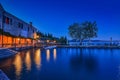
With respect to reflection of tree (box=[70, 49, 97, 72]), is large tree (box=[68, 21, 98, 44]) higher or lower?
higher

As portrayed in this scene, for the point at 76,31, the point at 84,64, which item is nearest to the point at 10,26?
the point at 84,64

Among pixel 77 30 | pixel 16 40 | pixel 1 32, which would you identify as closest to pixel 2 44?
pixel 1 32

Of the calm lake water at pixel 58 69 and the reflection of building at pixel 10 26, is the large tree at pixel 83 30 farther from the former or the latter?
the calm lake water at pixel 58 69

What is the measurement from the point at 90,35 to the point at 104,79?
5308cm

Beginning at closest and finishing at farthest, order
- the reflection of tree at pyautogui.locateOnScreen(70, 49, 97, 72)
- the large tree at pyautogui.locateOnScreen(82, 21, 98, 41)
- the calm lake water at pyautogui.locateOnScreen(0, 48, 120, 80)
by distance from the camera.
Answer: the calm lake water at pyautogui.locateOnScreen(0, 48, 120, 80) → the reflection of tree at pyautogui.locateOnScreen(70, 49, 97, 72) → the large tree at pyautogui.locateOnScreen(82, 21, 98, 41)

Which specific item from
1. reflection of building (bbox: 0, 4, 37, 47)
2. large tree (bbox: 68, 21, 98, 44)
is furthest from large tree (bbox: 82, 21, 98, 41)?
reflection of building (bbox: 0, 4, 37, 47)

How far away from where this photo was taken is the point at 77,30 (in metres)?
63.8

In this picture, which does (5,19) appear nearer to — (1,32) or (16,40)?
(1,32)

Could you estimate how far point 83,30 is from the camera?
63.8m

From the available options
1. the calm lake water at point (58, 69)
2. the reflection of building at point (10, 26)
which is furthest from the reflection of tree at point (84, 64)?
the reflection of building at point (10, 26)

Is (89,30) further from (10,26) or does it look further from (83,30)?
(10,26)

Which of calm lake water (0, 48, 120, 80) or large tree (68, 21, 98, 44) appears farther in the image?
large tree (68, 21, 98, 44)

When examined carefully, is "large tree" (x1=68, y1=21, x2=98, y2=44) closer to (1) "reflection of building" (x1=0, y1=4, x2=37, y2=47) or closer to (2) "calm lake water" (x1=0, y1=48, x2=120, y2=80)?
(1) "reflection of building" (x1=0, y1=4, x2=37, y2=47)

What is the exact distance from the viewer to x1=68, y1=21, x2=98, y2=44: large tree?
6357cm
